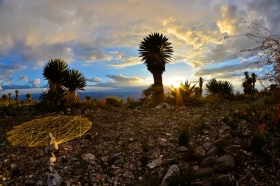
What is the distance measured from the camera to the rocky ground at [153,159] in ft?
16.9

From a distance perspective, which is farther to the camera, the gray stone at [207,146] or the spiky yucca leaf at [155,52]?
the spiky yucca leaf at [155,52]

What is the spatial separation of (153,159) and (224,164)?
182 centimetres

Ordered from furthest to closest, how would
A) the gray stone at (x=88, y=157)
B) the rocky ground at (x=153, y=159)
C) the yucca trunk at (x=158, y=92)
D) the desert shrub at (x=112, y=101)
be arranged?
the yucca trunk at (x=158, y=92), the desert shrub at (x=112, y=101), the gray stone at (x=88, y=157), the rocky ground at (x=153, y=159)

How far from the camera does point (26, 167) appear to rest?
5863mm

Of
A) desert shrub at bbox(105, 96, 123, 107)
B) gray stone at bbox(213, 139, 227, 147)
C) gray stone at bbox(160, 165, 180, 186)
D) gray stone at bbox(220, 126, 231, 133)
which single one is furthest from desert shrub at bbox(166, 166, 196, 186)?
desert shrub at bbox(105, 96, 123, 107)

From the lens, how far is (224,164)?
5.21 m

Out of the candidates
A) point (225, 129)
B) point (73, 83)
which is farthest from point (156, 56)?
point (225, 129)

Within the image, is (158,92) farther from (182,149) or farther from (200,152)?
(200,152)

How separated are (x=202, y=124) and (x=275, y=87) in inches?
109

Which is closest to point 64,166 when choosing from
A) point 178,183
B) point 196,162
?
point 178,183

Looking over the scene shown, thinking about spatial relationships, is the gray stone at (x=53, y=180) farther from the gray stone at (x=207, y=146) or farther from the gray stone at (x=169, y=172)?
the gray stone at (x=207, y=146)

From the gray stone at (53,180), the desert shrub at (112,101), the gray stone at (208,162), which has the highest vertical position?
the desert shrub at (112,101)

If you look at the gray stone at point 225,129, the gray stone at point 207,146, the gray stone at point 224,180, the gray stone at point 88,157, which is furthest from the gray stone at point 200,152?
the gray stone at point 88,157

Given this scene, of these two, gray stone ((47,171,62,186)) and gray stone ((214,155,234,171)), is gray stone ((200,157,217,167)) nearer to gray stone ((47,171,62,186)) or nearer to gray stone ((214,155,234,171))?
gray stone ((214,155,234,171))
